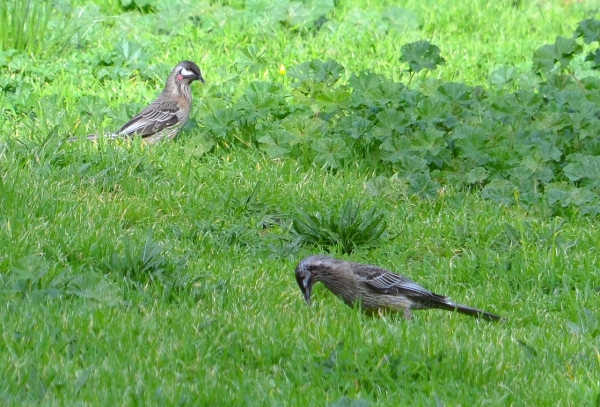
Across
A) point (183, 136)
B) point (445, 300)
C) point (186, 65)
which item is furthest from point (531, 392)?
point (186, 65)

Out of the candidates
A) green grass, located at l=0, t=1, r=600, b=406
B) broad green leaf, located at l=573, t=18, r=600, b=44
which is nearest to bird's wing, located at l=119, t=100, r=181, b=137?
green grass, located at l=0, t=1, r=600, b=406

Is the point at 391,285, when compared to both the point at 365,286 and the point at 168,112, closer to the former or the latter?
the point at 365,286

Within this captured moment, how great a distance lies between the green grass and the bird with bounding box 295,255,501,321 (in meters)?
0.11

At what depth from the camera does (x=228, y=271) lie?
6207 millimetres

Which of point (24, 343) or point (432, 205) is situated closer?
point (24, 343)

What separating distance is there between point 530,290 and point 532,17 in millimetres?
7014

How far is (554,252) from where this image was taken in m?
6.46

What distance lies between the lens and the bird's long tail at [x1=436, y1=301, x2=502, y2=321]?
557 centimetres

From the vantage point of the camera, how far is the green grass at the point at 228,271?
4473mm

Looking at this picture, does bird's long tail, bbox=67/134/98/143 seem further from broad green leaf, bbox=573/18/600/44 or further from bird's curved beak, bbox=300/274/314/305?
broad green leaf, bbox=573/18/600/44

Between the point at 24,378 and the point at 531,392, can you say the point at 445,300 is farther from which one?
the point at 24,378

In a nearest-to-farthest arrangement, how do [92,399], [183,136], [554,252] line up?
1. [92,399]
2. [554,252]
3. [183,136]

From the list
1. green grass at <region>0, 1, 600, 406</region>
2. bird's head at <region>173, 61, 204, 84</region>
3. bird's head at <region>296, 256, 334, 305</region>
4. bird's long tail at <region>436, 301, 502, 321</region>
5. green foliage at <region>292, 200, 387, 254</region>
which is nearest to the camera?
green grass at <region>0, 1, 600, 406</region>

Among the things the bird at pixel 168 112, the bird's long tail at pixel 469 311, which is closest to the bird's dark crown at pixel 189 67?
the bird at pixel 168 112
